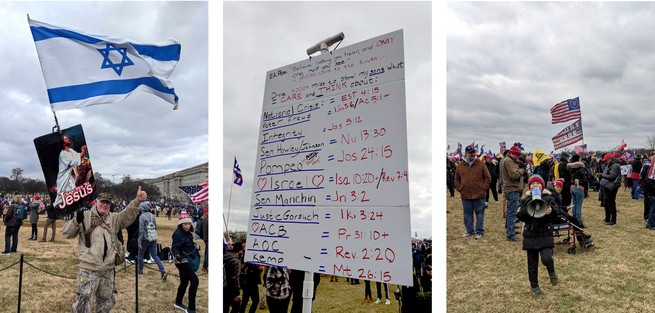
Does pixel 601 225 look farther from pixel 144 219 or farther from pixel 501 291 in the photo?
pixel 144 219

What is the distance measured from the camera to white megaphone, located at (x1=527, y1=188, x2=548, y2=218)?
416 centimetres

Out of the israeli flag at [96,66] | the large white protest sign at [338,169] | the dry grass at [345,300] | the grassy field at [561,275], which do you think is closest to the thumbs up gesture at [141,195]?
the israeli flag at [96,66]

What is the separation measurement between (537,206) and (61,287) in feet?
19.7

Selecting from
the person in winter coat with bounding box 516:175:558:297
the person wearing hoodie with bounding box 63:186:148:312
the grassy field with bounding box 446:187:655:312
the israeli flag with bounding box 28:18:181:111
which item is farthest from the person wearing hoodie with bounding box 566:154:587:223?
the person wearing hoodie with bounding box 63:186:148:312

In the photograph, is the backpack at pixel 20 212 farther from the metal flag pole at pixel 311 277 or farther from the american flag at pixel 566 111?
the american flag at pixel 566 111

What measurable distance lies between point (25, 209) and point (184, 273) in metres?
4.58

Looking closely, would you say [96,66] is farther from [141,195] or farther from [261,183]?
[261,183]

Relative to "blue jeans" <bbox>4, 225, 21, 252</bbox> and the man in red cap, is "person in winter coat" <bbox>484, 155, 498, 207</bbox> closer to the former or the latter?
the man in red cap

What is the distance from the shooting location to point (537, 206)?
4.21 meters

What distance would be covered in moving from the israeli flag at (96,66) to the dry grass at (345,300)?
3532 mm

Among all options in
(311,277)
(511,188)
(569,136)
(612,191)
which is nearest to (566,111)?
(569,136)

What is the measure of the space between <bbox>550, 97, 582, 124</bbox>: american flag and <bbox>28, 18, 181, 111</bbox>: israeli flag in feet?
22.3

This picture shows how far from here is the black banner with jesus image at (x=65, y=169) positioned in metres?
3.52

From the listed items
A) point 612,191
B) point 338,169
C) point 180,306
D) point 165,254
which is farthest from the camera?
point 165,254
